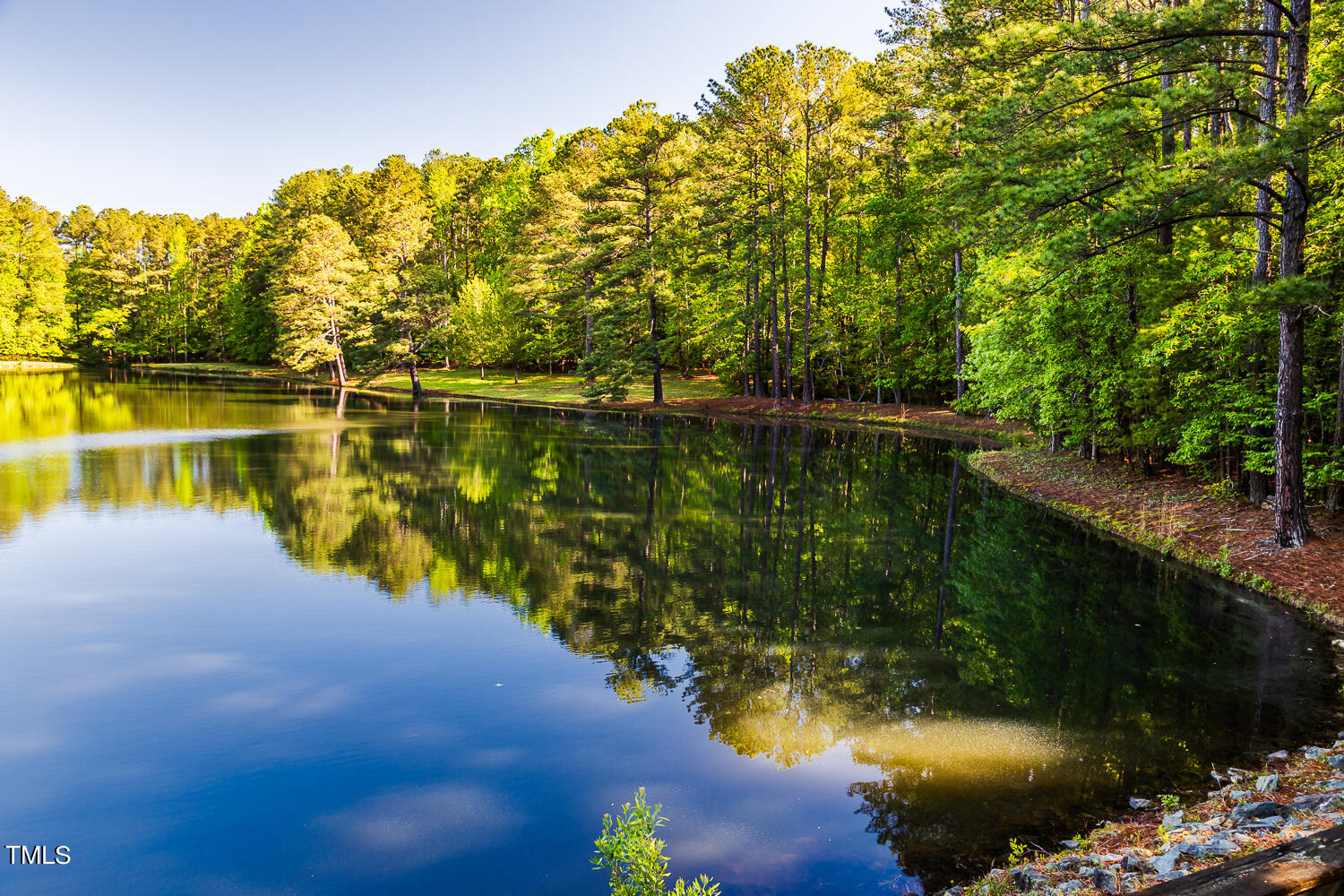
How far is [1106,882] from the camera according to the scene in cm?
473

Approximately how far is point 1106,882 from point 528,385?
5566cm

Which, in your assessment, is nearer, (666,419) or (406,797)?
(406,797)

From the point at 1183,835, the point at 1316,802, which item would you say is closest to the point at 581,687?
the point at 1183,835

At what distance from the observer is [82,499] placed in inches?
709

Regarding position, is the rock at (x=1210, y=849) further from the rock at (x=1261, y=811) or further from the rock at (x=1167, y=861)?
the rock at (x=1261, y=811)

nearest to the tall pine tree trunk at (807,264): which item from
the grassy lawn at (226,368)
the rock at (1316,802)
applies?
the rock at (1316,802)

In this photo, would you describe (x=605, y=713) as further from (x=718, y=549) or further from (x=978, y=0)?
(x=978, y=0)

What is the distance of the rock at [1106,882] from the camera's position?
4637 mm

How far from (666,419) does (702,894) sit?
1430 inches

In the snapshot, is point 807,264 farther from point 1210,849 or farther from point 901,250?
point 1210,849

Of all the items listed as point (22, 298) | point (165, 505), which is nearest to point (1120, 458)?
point (165, 505)

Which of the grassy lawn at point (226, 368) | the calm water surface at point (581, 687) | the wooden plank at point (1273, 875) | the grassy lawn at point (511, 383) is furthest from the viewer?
the grassy lawn at point (226, 368)

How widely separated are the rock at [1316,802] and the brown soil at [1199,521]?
6.19 meters

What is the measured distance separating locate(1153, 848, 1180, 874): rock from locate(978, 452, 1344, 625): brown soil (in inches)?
301
